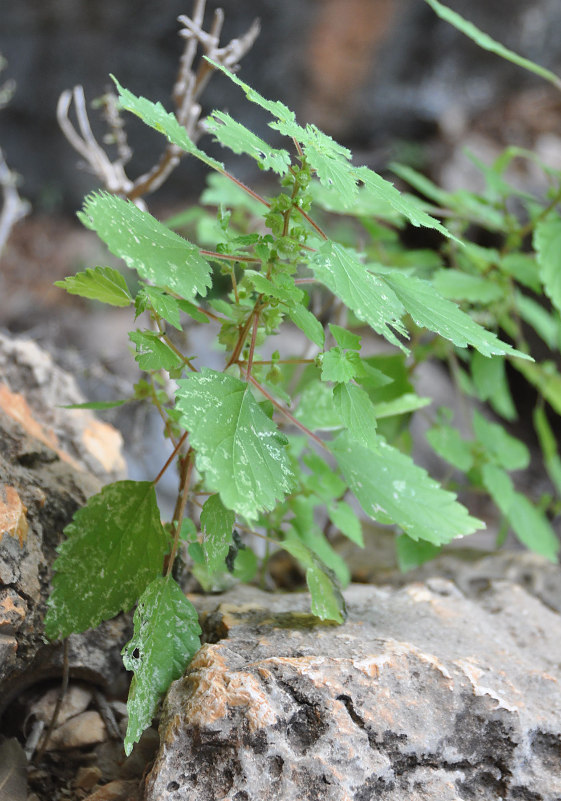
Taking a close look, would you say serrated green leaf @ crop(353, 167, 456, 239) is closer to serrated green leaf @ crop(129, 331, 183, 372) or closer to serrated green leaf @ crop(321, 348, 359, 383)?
serrated green leaf @ crop(321, 348, 359, 383)

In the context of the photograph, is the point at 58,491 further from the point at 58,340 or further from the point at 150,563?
the point at 58,340

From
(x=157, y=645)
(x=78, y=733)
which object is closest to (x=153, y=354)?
(x=157, y=645)

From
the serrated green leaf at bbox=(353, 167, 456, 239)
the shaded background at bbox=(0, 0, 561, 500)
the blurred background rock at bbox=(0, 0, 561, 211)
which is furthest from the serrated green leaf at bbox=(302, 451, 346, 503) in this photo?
the blurred background rock at bbox=(0, 0, 561, 211)

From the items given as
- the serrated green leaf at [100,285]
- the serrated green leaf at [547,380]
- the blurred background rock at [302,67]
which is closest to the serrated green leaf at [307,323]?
the serrated green leaf at [100,285]

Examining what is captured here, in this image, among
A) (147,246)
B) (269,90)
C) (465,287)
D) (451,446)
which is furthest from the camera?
(269,90)

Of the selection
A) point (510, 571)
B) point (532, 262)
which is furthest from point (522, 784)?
point (532, 262)

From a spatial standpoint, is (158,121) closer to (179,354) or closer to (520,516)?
(179,354)
